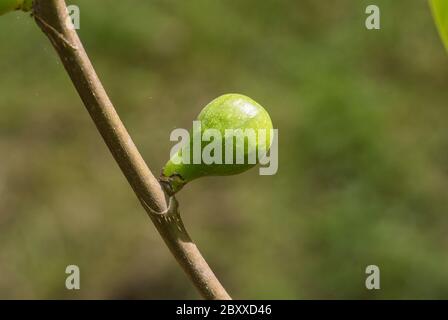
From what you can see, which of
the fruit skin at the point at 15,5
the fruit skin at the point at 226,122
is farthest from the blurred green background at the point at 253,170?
the fruit skin at the point at 15,5

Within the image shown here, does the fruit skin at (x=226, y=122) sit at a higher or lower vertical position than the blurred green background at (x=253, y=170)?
lower

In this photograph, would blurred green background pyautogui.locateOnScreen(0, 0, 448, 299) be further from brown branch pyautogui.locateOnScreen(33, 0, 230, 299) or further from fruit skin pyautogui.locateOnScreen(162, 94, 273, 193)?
brown branch pyautogui.locateOnScreen(33, 0, 230, 299)

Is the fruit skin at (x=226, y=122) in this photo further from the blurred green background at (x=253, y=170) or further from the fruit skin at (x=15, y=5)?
the blurred green background at (x=253, y=170)

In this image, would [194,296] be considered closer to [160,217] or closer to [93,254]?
[93,254]

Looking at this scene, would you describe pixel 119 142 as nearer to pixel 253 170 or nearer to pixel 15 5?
pixel 15 5

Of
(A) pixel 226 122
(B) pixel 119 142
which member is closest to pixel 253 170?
(A) pixel 226 122
